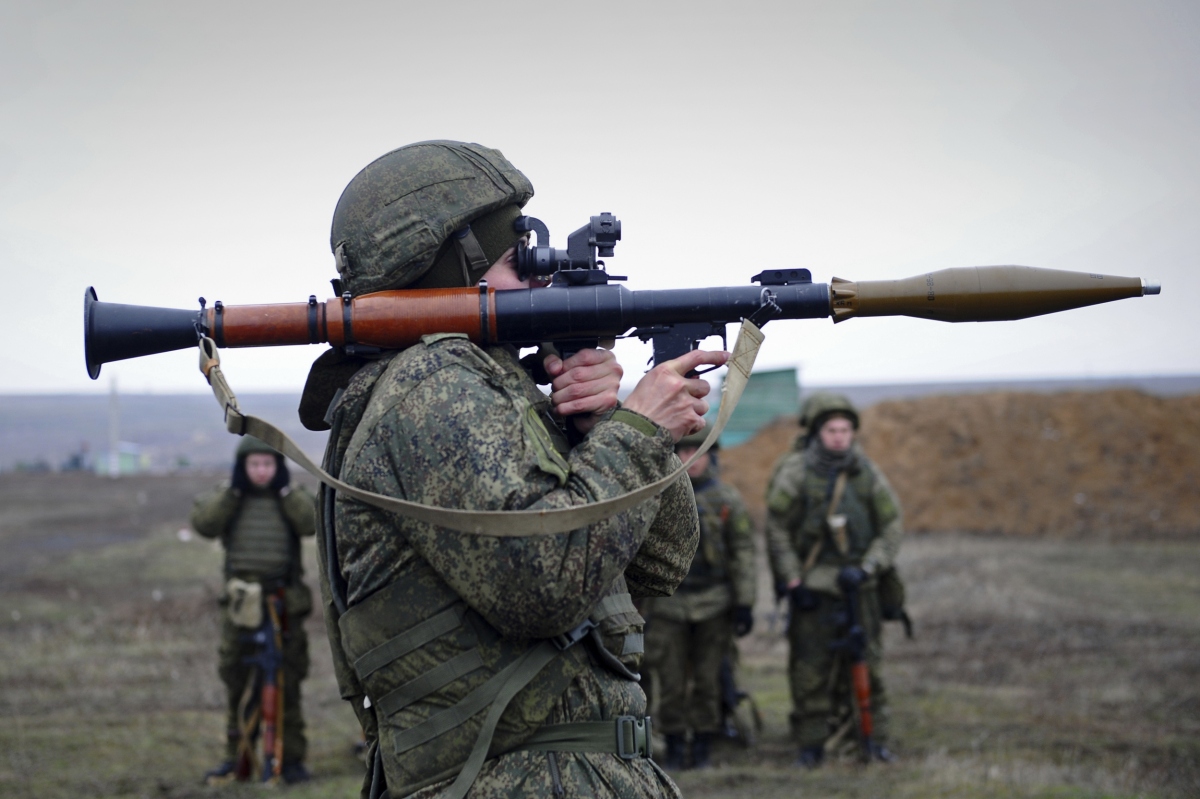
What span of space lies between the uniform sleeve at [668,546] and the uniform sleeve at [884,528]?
612 cm

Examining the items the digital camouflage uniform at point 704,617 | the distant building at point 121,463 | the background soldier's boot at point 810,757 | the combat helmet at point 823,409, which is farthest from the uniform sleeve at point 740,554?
the distant building at point 121,463

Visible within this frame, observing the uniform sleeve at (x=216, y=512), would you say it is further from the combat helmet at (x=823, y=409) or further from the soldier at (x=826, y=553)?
the combat helmet at (x=823, y=409)

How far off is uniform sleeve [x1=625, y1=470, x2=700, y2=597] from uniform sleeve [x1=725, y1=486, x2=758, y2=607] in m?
6.13

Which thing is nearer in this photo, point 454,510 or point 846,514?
point 454,510

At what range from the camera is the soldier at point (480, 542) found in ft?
7.45

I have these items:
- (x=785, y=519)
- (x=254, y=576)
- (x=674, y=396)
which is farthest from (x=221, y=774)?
(x=674, y=396)

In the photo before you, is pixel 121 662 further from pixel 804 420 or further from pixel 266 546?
pixel 804 420

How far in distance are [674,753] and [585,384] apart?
6675 millimetres

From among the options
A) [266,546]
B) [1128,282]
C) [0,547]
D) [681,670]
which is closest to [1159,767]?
[681,670]

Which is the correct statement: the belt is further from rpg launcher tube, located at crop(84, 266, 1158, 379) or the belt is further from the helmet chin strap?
the helmet chin strap

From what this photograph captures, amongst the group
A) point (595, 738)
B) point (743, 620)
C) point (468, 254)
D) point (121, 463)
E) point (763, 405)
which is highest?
point (468, 254)

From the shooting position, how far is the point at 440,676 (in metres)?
2.38

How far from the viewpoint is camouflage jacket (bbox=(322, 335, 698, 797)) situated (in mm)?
2244

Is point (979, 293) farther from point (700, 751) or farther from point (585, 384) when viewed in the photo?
point (700, 751)
